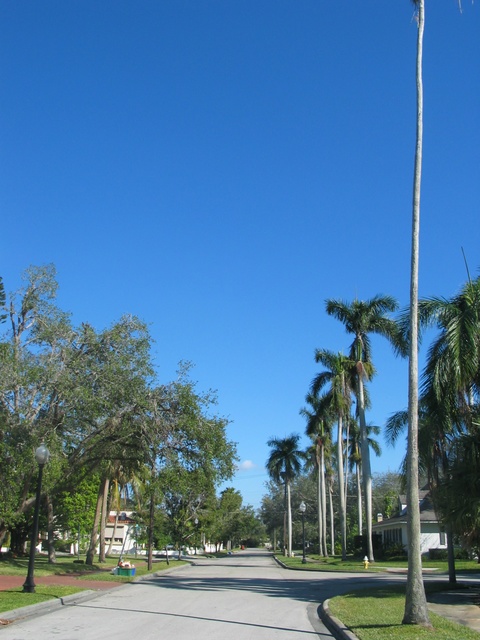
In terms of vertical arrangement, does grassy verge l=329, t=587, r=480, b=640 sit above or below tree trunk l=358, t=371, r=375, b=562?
below

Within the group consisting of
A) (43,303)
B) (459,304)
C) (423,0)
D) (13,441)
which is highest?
(423,0)

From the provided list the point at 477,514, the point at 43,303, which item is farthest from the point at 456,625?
the point at 43,303

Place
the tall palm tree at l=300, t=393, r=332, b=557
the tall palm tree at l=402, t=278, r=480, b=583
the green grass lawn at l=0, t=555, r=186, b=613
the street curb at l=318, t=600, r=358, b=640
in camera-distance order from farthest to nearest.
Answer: the tall palm tree at l=300, t=393, r=332, b=557 → the tall palm tree at l=402, t=278, r=480, b=583 → the green grass lawn at l=0, t=555, r=186, b=613 → the street curb at l=318, t=600, r=358, b=640

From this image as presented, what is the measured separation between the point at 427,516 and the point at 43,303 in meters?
34.7

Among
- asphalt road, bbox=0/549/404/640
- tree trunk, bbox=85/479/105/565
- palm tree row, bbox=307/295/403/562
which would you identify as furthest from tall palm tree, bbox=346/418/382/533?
asphalt road, bbox=0/549/404/640

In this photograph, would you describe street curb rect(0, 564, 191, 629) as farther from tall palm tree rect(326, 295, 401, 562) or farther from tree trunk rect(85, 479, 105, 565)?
tall palm tree rect(326, 295, 401, 562)

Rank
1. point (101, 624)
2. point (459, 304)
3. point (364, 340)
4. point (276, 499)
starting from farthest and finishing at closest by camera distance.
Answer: point (276, 499) → point (364, 340) → point (459, 304) → point (101, 624)

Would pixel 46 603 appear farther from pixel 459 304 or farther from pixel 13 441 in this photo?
pixel 459 304

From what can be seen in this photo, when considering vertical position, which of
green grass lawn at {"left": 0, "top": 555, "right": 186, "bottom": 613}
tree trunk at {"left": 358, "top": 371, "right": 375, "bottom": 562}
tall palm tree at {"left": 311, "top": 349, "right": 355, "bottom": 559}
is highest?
tall palm tree at {"left": 311, "top": 349, "right": 355, "bottom": 559}

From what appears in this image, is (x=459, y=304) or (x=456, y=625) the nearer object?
(x=456, y=625)

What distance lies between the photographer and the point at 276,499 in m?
119

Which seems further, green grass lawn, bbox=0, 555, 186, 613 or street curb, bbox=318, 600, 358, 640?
green grass lawn, bbox=0, 555, 186, 613

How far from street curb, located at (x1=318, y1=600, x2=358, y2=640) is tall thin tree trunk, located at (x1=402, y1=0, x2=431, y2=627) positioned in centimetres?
121

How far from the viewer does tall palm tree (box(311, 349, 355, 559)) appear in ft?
140
